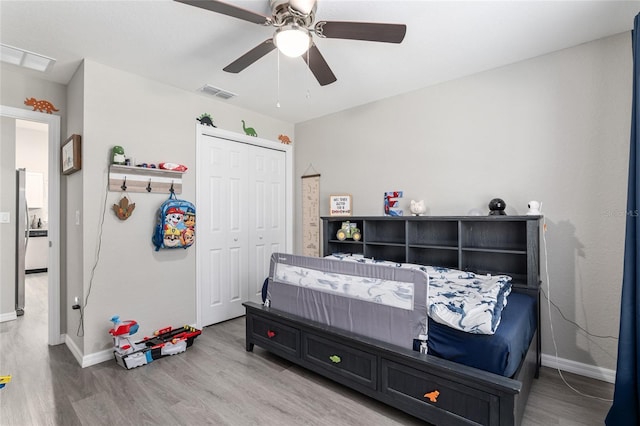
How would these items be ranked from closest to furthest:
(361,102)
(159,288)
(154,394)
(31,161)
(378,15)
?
1. (378,15)
2. (154,394)
3. (159,288)
4. (361,102)
5. (31,161)

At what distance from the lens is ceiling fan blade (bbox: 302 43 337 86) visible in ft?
6.46

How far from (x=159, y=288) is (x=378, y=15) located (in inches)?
119

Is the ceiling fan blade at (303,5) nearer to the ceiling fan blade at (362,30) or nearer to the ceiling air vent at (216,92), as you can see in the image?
the ceiling fan blade at (362,30)

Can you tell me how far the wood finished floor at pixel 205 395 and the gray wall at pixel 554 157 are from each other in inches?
26.4

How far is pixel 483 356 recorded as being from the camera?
65.2 inches

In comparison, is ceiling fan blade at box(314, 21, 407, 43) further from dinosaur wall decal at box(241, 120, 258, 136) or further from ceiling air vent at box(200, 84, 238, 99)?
dinosaur wall decal at box(241, 120, 258, 136)

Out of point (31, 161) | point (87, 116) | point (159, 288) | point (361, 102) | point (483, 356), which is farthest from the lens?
point (31, 161)

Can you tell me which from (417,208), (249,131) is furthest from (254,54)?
(417,208)

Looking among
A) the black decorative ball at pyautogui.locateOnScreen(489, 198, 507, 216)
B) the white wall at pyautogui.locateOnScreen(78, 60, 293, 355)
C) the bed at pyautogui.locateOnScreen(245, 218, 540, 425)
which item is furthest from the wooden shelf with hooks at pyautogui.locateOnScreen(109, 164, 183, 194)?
the black decorative ball at pyautogui.locateOnScreen(489, 198, 507, 216)

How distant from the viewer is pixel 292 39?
1.74m

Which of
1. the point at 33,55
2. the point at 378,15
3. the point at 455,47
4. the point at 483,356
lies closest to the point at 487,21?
the point at 455,47

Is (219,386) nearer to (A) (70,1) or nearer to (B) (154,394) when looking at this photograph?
(B) (154,394)

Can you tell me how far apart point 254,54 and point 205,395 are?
7.76 feet

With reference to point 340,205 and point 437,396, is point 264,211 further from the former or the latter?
point 437,396
